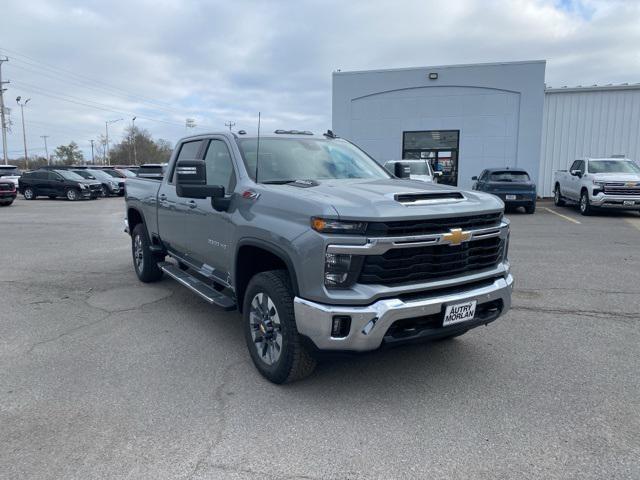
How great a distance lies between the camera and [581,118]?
23359mm

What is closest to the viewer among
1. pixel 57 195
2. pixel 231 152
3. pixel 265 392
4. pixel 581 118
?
pixel 265 392

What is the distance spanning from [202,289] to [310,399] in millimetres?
1820

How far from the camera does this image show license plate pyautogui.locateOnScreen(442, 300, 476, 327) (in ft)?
11.4

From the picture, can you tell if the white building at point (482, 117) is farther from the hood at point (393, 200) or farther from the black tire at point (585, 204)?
the hood at point (393, 200)

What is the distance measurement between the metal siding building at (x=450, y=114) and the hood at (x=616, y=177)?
6.80 metres

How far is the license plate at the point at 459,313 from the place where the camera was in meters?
3.47

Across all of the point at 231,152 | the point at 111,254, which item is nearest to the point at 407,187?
the point at 231,152

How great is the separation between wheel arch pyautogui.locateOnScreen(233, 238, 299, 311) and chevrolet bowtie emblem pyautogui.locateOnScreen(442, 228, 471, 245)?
1.16 m

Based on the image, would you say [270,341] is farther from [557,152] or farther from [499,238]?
[557,152]

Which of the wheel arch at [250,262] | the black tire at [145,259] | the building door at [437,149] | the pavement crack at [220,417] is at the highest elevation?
the building door at [437,149]

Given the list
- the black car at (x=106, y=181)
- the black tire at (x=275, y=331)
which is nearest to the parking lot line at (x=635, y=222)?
the black tire at (x=275, y=331)

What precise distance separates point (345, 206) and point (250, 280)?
1208 millimetres

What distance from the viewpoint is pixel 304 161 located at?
4.71 metres

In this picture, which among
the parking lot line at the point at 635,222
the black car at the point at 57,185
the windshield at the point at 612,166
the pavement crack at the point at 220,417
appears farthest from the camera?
the black car at the point at 57,185
